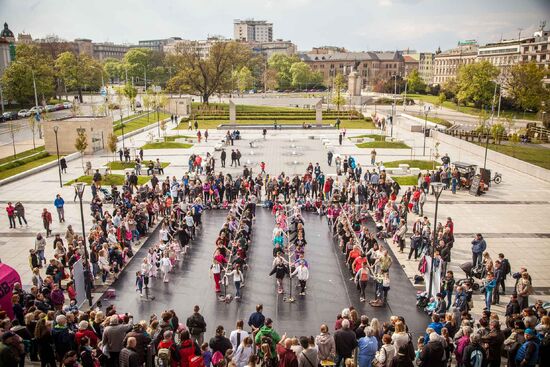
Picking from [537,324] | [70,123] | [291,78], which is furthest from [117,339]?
[291,78]

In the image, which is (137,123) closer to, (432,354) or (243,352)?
(243,352)

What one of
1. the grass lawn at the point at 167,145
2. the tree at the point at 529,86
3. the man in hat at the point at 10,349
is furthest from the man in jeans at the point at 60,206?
the tree at the point at 529,86

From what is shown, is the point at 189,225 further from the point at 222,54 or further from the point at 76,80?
the point at 76,80

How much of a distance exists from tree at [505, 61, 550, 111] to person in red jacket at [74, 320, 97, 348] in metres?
69.2

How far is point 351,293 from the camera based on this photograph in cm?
1442

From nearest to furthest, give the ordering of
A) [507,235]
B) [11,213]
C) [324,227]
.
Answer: [507,235] < [11,213] < [324,227]

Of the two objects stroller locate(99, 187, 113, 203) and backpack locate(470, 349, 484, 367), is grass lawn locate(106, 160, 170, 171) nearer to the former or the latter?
stroller locate(99, 187, 113, 203)

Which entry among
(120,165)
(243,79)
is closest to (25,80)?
(243,79)

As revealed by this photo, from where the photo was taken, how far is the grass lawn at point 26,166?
1238 inches

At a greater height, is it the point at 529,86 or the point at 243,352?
the point at 529,86

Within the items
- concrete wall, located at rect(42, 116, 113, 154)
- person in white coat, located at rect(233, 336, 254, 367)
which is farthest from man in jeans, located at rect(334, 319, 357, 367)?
concrete wall, located at rect(42, 116, 113, 154)

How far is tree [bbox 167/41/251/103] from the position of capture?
78.8 metres

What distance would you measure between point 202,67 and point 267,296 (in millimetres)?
71508

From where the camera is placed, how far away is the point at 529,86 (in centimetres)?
6744
